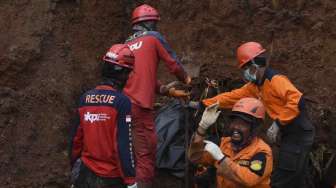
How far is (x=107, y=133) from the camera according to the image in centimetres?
503

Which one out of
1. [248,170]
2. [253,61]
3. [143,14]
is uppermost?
[143,14]

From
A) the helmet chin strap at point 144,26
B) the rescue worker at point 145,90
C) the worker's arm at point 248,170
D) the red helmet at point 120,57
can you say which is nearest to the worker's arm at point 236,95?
the rescue worker at point 145,90

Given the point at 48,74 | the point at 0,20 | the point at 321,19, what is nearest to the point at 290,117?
the point at 321,19

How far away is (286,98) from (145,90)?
1.49m

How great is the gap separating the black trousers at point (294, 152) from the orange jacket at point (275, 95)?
24 centimetres

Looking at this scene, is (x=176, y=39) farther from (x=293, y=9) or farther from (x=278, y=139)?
(x=278, y=139)

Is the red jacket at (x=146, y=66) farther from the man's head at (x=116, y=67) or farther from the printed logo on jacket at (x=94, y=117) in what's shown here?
the printed logo on jacket at (x=94, y=117)

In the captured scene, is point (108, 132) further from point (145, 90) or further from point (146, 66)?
point (146, 66)

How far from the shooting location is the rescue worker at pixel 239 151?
4.98m

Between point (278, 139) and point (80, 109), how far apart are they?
2.40 meters

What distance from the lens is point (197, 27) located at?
8938 mm

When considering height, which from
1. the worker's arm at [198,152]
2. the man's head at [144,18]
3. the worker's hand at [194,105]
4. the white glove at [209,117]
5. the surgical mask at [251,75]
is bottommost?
the worker's arm at [198,152]

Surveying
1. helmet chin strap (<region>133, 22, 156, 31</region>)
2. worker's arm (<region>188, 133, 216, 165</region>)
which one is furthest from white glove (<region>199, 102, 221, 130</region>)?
helmet chin strap (<region>133, 22, 156, 31</region>)

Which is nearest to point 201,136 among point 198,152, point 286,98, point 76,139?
point 198,152
